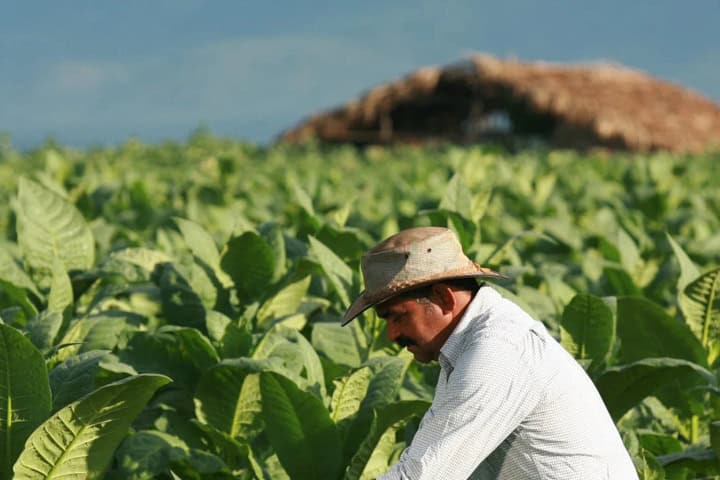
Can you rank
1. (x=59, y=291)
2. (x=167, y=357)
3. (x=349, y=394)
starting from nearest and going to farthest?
1. (x=349, y=394)
2. (x=167, y=357)
3. (x=59, y=291)

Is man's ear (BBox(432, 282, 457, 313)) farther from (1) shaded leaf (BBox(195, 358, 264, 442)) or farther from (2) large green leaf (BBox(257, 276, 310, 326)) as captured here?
(2) large green leaf (BBox(257, 276, 310, 326))

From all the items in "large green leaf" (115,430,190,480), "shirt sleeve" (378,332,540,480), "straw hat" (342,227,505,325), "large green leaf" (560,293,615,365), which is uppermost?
"straw hat" (342,227,505,325)

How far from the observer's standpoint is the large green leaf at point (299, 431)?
7.79ft

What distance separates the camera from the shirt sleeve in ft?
6.08

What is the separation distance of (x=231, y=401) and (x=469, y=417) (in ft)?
2.84

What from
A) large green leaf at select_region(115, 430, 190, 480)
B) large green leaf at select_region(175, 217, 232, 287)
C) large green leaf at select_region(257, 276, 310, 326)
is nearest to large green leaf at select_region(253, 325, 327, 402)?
large green leaf at select_region(115, 430, 190, 480)

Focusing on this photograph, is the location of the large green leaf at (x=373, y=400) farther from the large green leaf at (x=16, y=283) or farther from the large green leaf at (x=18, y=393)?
the large green leaf at (x=16, y=283)

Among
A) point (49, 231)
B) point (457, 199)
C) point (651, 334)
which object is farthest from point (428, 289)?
point (457, 199)

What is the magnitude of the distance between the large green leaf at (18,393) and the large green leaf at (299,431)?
1.48 feet

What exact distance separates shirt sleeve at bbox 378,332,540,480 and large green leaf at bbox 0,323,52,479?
66cm

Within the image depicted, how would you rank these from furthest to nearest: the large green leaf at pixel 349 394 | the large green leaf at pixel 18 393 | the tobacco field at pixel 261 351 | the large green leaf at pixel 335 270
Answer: the large green leaf at pixel 335 270 → the large green leaf at pixel 349 394 → the tobacco field at pixel 261 351 → the large green leaf at pixel 18 393

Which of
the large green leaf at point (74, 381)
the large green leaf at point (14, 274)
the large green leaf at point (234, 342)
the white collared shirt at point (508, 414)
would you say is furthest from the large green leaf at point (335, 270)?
the white collared shirt at point (508, 414)

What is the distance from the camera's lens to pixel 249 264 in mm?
3203

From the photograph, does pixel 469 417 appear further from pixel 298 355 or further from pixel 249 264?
pixel 249 264
